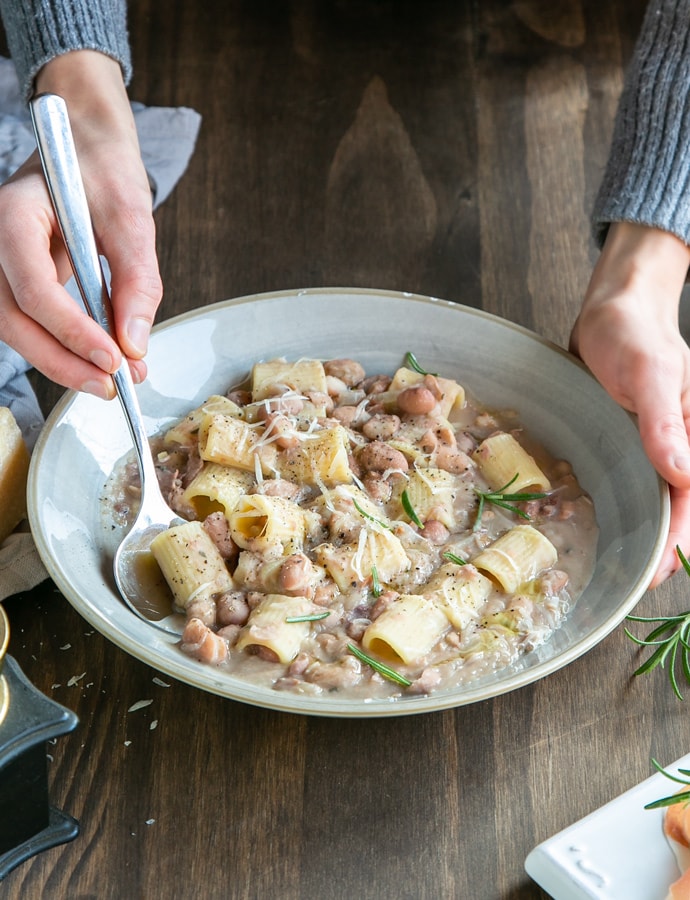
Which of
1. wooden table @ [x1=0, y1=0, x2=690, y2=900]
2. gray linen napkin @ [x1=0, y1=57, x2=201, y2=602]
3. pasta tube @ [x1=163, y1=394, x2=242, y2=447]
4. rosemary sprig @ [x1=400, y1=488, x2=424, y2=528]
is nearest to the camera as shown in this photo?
wooden table @ [x1=0, y1=0, x2=690, y2=900]

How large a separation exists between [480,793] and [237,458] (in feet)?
2.07

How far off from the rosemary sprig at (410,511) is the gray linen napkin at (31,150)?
68cm

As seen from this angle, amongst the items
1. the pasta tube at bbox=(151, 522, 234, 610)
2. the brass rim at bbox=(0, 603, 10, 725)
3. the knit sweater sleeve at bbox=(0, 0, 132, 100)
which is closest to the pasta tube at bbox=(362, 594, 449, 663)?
the pasta tube at bbox=(151, 522, 234, 610)

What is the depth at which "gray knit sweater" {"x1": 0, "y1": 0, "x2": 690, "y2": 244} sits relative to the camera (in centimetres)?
205

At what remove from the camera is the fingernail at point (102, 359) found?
5.06 feet

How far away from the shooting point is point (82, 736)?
1.50 meters

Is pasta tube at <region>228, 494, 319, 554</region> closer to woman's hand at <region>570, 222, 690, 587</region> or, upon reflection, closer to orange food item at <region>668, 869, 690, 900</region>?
woman's hand at <region>570, 222, 690, 587</region>

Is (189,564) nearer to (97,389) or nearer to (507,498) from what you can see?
(97,389)

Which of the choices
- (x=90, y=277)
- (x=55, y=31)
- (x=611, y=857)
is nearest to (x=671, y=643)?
(x=611, y=857)

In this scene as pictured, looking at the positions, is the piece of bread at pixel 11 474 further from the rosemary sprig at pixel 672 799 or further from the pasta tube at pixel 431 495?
the rosemary sprig at pixel 672 799

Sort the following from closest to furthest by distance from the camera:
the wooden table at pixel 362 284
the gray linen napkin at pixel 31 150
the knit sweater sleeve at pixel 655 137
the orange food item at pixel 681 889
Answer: the orange food item at pixel 681 889 → the wooden table at pixel 362 284 → the gray linen napkin at pixel 31 150 → the knit sweater sleeve at pixel 655 137

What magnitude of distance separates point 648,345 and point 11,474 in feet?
3.53

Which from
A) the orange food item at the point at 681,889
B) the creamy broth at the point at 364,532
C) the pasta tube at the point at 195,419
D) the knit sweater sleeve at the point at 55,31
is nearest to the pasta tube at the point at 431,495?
the creamy broth at the point at 364,532

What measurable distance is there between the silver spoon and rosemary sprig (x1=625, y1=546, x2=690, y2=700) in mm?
706
